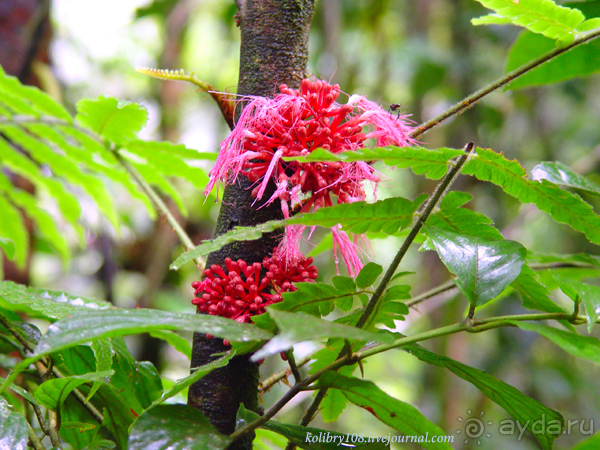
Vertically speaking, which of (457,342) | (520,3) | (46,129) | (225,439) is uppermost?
(520,3)

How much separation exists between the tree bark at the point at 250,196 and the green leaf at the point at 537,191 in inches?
13.8

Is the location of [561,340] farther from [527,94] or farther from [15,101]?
[527,94]

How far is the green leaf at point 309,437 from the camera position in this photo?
26.9 inches

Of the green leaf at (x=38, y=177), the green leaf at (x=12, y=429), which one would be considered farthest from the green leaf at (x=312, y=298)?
the green leaf at (x=38, y=177)

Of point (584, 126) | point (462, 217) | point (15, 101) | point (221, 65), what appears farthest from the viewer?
point (221, 65)

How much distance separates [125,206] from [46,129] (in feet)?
13.4

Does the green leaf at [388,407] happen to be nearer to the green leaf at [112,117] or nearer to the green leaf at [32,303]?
the green leaf at [32,303]

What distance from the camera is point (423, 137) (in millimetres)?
3270

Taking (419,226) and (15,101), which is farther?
(15,101)

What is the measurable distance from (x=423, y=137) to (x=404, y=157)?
109 inches

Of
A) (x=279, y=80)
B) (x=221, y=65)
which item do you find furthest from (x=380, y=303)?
(x=221, y=65)

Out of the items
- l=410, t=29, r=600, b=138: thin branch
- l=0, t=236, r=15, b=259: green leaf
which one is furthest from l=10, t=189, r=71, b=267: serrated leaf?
l=410, t=29, r=600, b=138: thin branch

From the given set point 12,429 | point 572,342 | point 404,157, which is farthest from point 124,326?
A: point 572,342

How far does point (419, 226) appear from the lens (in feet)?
2.23
